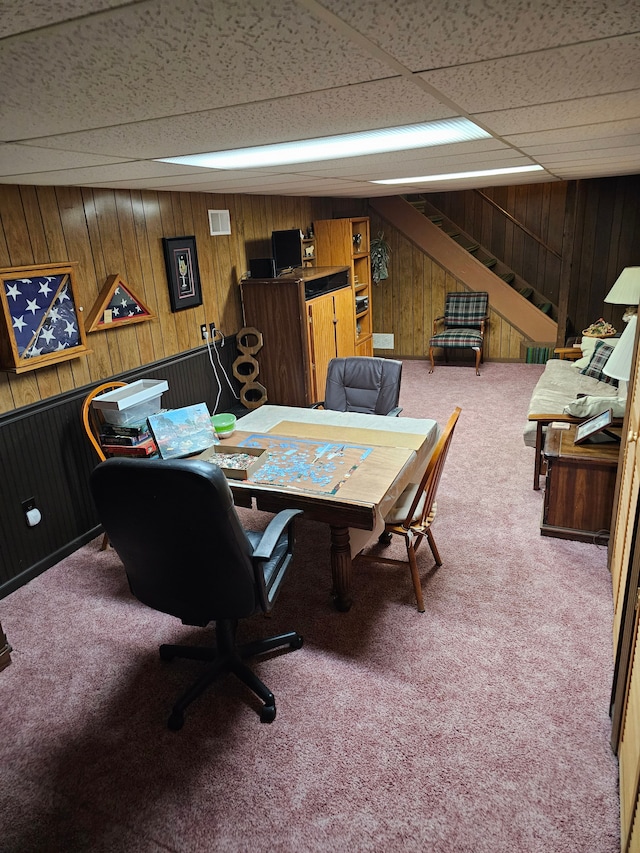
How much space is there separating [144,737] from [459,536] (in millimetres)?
2004

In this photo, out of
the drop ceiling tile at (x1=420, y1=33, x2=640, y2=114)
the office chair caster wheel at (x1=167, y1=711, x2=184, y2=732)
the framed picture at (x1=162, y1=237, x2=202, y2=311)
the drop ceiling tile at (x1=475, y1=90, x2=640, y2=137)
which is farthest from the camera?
the framed picture at (x1=162, y1=237, x2=202, y2=311)

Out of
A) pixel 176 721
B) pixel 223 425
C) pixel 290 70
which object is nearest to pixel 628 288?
pixel 223 425

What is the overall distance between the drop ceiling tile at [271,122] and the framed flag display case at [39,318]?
4.32 ft

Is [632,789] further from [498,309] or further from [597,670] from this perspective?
[498,309]

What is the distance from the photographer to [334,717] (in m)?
2.15

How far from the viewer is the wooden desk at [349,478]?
237 cm

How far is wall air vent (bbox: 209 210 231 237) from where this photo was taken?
14.8 ft

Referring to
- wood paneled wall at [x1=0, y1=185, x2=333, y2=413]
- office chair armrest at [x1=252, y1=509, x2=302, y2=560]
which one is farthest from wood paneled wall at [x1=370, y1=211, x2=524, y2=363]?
office chair armrest at [x1=252, y1=509, x2=302, y2=560]

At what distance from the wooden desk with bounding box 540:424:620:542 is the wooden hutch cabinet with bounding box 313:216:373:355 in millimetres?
3462

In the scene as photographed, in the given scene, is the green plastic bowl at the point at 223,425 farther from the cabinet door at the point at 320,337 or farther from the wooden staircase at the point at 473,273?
the wooden staircase at the point at 473,273

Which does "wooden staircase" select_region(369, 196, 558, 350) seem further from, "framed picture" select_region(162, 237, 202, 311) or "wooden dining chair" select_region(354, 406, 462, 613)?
"wooden dining chair" select_region(354, 406, 462, 613)

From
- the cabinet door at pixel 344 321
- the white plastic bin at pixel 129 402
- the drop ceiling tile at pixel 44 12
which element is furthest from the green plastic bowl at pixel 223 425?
the cabinet door at pixel 344 321

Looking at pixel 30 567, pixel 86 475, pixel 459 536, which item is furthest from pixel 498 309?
pixel 30 567

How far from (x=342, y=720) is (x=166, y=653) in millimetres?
835
